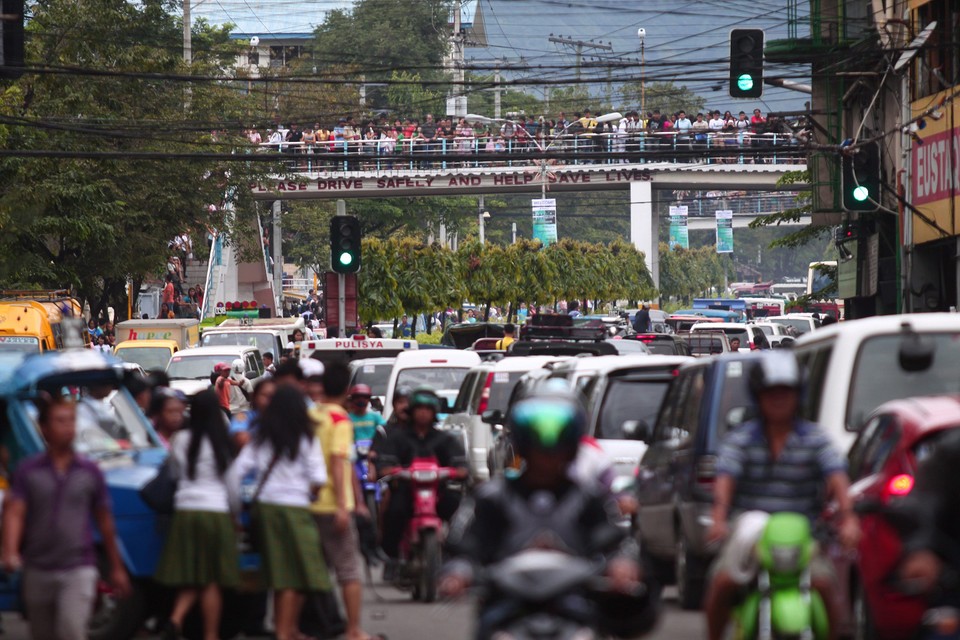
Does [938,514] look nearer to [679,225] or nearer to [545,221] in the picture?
[545,221]

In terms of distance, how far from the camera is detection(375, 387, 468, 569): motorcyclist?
12453mm

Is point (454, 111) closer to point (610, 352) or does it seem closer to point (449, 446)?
point (610, 352)

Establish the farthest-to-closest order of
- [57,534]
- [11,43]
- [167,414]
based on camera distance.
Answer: [11,43] < [167,414] < [57,534]

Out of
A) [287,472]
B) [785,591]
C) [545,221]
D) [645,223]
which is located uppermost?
[645,223]

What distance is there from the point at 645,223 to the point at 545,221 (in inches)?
504

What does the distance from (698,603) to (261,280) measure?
59335 millimetres

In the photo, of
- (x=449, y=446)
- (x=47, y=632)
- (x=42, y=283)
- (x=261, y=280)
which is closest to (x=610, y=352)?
(x=449, y=446)

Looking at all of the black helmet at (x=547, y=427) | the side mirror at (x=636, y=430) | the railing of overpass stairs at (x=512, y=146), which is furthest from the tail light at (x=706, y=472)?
the railing of overpass stairs at (x=512, y=146)

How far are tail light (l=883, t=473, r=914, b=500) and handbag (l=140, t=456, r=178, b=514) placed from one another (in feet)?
12.8

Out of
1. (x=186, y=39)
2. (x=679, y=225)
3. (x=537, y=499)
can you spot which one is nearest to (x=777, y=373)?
(x=537, y=499)

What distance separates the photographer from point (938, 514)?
617 centimetres

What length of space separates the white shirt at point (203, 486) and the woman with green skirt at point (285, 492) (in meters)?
0.16

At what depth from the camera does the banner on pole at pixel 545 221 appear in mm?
63875

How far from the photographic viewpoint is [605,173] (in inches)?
2842
